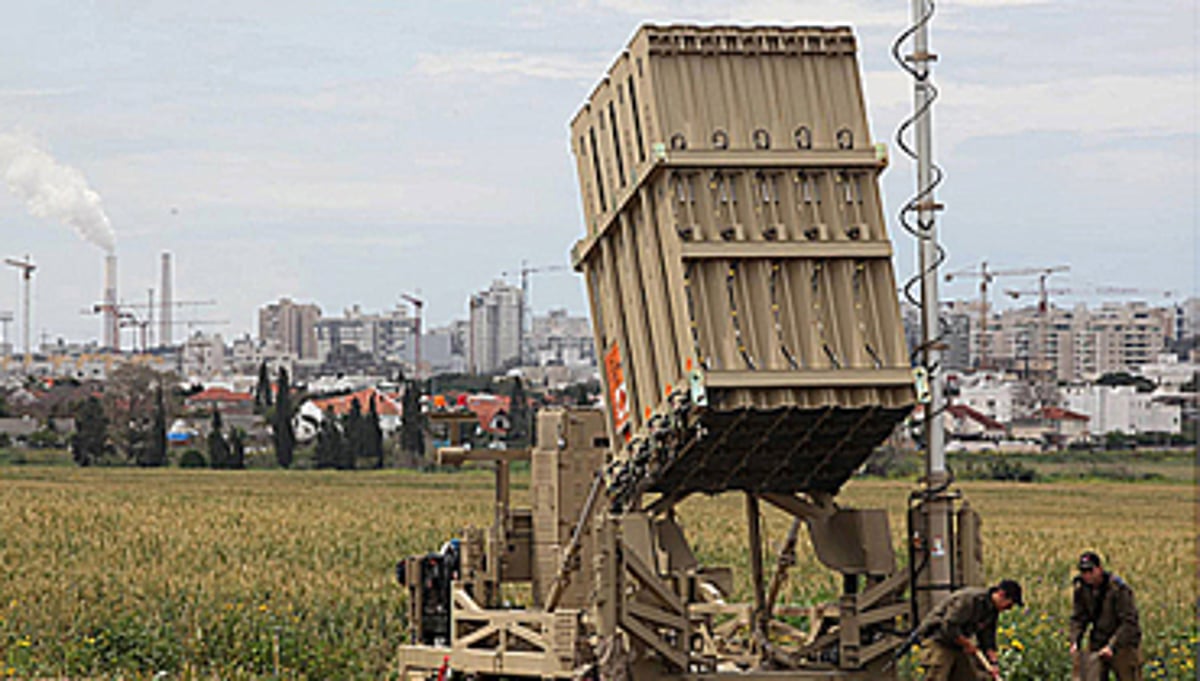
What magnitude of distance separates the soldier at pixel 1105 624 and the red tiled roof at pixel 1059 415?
125776mm

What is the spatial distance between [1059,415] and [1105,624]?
130 metres

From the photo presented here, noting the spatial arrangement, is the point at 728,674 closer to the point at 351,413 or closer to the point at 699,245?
the point at 699,245

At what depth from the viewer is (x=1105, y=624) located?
49.3ft

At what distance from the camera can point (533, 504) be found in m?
17.4

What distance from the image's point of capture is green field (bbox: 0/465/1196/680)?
70.1ft

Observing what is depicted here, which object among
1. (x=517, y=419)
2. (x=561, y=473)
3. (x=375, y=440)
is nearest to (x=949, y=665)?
(x=561, y=473)

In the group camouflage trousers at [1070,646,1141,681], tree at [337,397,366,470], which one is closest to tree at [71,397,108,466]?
Answer: tree at [337,397,366,470]

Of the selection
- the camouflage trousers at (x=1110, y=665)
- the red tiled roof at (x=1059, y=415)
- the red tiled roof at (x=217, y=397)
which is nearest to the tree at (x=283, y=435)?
the red tiled roof at (x=1059, y=415)

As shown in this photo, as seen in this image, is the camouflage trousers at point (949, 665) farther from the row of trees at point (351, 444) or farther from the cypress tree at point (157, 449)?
the cypress tree at point (157, 449)

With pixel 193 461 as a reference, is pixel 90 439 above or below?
above

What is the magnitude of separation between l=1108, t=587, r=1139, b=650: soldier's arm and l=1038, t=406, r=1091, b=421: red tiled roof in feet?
413

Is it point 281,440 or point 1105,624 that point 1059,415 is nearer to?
point 281,440

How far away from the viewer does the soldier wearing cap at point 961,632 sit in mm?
13703

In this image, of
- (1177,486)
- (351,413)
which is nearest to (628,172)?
(1177,486)
